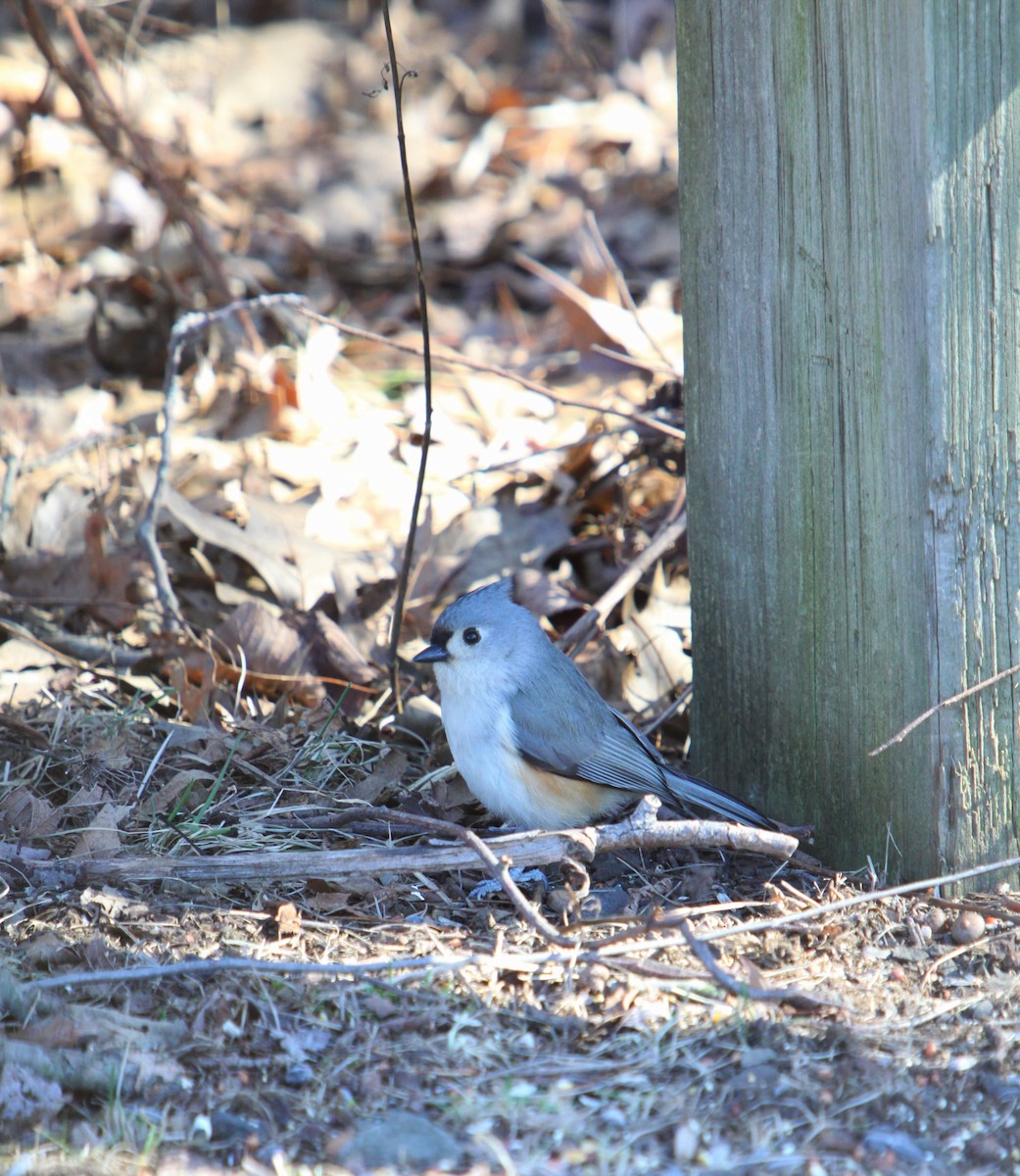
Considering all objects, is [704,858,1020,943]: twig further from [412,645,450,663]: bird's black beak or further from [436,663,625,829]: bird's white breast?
[412,645,450,663]: bird's black beak

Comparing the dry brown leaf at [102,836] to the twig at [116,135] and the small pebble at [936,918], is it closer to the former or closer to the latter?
the small pebble at [936,918]

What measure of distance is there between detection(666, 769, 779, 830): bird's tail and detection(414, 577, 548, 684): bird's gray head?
2.10 feet

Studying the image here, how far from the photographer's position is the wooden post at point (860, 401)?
9.27 feet

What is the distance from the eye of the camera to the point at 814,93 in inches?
119

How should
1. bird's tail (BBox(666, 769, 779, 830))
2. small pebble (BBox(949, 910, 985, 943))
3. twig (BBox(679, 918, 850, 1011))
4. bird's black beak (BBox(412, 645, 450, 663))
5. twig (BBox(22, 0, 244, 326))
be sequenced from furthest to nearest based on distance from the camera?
twig (BBox(22, 0, 244, 326)) → bird's black beak (BBox(412, 645, 450, 663)) → bird's tail (BBox(666, 769, 779, 830)) → small pebble (BBox(949, 910, 985, 943)) → twig (BBox(679, 918, 850, 1011))

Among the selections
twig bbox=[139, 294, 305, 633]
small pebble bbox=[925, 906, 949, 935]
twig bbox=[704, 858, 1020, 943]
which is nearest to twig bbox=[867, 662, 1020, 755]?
twig bbox=[704, 858, 1020, 943]

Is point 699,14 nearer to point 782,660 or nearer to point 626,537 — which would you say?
point 782,660

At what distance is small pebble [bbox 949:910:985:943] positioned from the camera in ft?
10.1

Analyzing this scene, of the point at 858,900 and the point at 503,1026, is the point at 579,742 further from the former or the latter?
the point at 503,1026

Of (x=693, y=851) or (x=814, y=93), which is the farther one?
(x=693, y=851)

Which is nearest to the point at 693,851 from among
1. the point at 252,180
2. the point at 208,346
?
the point at 208,346

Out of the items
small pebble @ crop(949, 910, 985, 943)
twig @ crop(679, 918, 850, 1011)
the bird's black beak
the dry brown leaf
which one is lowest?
small pebble @ crop(949, 910, 985, 943)

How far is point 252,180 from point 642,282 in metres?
2.43

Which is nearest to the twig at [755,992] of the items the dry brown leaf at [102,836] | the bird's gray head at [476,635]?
the bird's gray head at [476,635]
